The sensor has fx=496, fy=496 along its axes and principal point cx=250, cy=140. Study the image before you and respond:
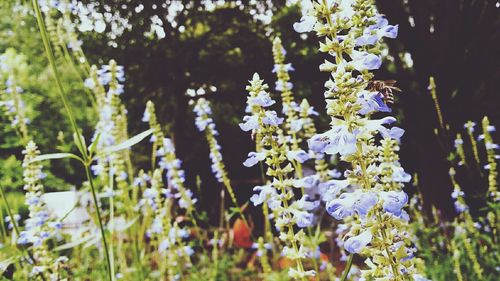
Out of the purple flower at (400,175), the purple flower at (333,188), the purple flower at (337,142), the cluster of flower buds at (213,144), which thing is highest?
the cluster of flower buds at (213,144)

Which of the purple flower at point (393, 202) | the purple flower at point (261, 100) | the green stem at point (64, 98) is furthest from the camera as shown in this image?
the green stem at point (64, 98)

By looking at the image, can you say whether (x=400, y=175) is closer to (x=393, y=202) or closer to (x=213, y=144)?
(x=393, y=202)

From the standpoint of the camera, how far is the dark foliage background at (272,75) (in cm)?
649

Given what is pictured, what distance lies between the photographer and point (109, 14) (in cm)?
789

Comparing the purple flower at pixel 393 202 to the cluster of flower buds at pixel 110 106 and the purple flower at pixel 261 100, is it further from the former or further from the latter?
the cluster of flower buds at pixel 110 106

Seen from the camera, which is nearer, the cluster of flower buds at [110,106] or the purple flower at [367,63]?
the purple flower at [367,63]

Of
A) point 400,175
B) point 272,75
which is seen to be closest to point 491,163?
point 400,175

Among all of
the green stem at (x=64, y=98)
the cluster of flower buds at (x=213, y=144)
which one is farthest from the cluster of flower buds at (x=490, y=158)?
the green stem at (x=64, y=98)

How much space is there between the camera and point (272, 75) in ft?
24.3

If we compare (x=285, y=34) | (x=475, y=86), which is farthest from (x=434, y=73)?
(x=285, y=34)

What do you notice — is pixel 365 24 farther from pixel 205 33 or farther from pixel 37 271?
pixel 205 33

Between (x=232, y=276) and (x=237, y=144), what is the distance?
3.50 meters

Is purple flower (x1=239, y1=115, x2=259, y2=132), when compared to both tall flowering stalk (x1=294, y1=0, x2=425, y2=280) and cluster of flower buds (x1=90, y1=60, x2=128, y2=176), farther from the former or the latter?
cluster of flower buds (x1=90, y1=60, x2=128, y2=176)

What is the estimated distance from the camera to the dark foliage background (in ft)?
21.3
